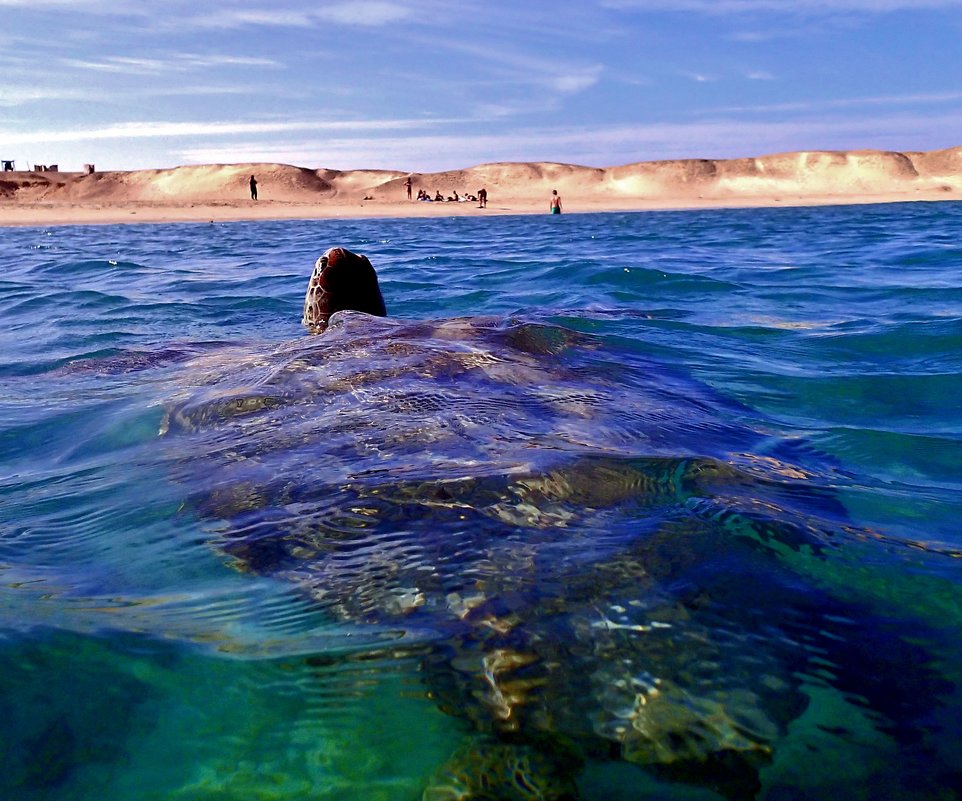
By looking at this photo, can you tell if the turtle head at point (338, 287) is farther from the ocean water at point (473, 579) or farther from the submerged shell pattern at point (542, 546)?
the submerged shell pattern at point (542, 546)

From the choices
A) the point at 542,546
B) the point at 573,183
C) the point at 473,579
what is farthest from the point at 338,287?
the point at 573,183

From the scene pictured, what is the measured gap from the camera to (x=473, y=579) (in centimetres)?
186

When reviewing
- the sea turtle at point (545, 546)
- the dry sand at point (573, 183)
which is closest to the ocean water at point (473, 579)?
the sea turtle at point (545, 546)

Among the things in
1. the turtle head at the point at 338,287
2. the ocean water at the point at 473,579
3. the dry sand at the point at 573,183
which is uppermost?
the dry sand at the point at 573,183

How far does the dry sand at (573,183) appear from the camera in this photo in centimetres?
4803

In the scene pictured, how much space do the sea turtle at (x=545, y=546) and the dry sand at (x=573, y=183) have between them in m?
38.7

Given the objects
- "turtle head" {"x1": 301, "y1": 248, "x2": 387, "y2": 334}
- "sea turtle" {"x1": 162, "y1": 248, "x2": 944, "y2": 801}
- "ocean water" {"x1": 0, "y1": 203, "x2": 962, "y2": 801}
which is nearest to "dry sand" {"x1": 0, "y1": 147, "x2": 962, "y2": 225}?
"turtle head" {"x1": 301, "y1": 248, "x2": 387, "y2": 334}

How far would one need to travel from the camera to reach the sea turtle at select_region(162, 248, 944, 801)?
4.84ft

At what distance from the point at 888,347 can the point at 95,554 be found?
5.27 meters

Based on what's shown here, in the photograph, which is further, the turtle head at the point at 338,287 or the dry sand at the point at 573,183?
the dry sand at the point at 573,183

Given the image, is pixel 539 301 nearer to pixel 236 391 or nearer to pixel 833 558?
pixel 236 391

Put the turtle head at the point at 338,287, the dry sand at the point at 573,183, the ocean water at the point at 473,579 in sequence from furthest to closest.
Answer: the dry sand at the point at 573,183
the turtle head at the point at 338,287
the ocean water at the point at 473,579

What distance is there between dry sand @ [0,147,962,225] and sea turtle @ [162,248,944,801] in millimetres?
38651

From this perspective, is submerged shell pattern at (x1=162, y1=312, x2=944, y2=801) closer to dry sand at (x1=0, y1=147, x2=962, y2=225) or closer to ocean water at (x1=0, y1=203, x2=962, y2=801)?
ocean water at (x1=0, y1=203, x2=962, y2=801)
